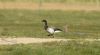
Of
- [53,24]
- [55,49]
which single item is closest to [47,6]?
[53,24]

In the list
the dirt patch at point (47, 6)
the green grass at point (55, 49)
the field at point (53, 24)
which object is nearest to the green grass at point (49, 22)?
the field at point (53, 24)

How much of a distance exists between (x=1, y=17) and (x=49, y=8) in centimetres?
889

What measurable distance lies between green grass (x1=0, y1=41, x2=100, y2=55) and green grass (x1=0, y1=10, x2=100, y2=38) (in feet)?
12.2

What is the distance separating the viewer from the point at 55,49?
56.6 ft

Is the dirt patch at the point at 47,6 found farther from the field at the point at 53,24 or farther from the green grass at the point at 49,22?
the green grass at the point at 49,22

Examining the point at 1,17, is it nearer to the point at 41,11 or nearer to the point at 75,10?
the point at 41,11

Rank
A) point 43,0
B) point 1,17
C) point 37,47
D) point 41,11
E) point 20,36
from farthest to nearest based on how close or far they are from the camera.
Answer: point 43,0, point 41,11, point 1,17, point 20,36, point 37,47

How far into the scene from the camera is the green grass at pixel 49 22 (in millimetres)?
23891

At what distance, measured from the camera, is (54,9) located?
151 ft

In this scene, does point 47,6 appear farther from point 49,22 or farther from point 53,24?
point 53,24

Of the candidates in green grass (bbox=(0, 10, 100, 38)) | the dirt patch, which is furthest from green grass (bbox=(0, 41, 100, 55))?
the dirt patch

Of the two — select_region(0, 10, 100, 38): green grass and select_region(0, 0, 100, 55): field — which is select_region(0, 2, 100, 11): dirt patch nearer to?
select_region(0, 0, 100, 55): field

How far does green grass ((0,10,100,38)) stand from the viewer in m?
23.9

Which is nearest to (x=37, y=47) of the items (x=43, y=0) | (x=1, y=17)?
(x=1, y=17)
